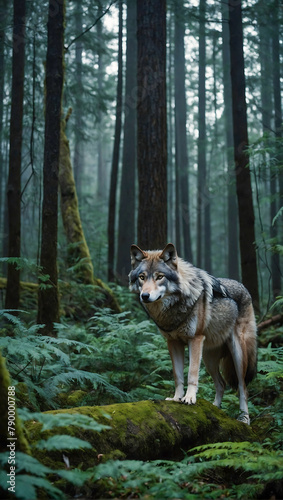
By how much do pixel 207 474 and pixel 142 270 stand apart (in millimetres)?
2315

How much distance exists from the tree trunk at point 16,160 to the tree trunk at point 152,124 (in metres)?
2.81

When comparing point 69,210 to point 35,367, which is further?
point 69,210

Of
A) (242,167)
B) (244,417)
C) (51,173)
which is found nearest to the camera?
(244,417)

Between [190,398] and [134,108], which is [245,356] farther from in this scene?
[134,108]

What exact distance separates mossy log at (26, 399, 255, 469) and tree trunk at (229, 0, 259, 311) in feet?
19.3

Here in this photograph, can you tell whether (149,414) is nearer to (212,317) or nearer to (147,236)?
(212,317)

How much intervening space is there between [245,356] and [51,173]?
491 centimetres

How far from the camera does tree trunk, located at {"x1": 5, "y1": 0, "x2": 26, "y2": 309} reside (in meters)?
8.89

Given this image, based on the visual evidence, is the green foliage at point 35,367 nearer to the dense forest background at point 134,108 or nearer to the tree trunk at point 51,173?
the tree trunk at point 51,173

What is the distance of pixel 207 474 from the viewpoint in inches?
140

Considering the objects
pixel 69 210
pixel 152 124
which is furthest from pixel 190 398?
pixel 69 210

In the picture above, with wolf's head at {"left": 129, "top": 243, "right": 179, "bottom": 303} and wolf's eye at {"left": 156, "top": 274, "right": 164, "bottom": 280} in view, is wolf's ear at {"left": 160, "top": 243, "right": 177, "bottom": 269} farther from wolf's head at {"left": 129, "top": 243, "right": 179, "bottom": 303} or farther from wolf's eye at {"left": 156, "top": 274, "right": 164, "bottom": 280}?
wolf's eye at {"left": 156, "top": 274, "right": 164, "bottom": 280}

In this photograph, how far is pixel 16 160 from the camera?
960cm

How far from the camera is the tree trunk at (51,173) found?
786 cm
